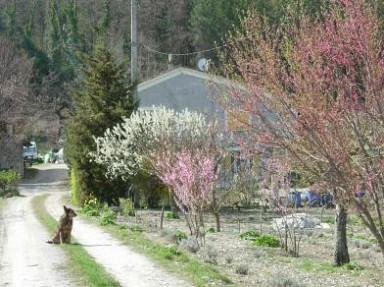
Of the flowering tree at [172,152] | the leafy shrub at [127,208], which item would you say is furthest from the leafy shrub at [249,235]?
the leafy shrub at [127,208]

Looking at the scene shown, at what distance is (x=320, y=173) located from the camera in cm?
646

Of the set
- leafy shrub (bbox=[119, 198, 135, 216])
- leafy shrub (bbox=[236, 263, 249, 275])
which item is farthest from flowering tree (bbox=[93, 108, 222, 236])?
leafy shrub (bbox=[236, 263, 249, 275])

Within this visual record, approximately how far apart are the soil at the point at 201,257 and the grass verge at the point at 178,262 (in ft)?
0.77

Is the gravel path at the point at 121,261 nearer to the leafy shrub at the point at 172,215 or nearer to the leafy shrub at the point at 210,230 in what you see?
the leafy shrub at the point at 210,230

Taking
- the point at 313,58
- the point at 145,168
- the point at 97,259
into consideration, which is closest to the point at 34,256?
the point at 97,259

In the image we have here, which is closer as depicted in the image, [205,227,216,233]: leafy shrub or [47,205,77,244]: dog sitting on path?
[47,205,77,244]: dog sitting on path

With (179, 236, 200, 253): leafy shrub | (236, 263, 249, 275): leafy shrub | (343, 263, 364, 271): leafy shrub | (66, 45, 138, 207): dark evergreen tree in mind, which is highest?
Result: (66, 45, 138, 207): dark evergreen tree

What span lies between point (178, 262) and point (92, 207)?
13095mm

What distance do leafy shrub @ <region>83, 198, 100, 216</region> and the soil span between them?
110cm

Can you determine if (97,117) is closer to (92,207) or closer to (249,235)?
(92,207)

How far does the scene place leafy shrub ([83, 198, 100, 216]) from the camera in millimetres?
22922

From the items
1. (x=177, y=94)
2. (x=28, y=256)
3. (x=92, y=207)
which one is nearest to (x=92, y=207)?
(x=92, y=207)

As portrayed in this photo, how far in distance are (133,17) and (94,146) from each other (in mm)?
5526

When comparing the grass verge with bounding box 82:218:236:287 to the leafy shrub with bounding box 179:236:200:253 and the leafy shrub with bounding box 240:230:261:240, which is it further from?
the leafy shrub with bounding box 240:230:261:240
